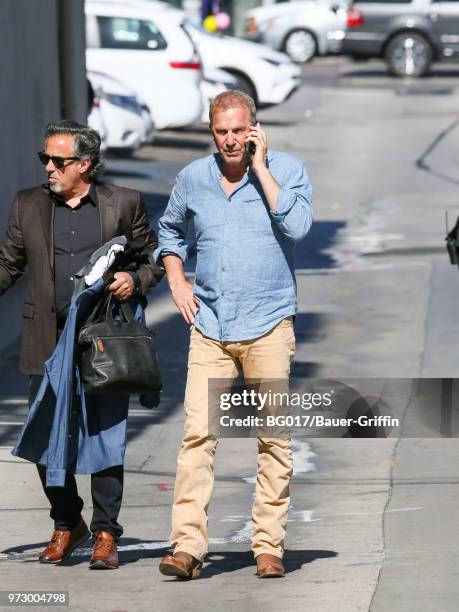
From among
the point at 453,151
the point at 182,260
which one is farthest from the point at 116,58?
the point at 182,260

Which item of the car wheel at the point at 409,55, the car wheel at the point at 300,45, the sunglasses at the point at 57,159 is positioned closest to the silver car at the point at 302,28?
the car wheel at the point at 300,45

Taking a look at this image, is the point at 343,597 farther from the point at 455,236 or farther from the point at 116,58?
the point at 116,58

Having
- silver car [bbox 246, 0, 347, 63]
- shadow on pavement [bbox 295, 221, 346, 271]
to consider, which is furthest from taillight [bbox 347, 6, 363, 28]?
shadow on pavement [bbox 295, 221, 346, 271]

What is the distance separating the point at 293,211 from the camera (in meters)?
6.27

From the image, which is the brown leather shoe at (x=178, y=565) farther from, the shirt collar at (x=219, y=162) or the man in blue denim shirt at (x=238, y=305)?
the shirt collar at (x=219, y=162)

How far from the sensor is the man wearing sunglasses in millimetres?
6594

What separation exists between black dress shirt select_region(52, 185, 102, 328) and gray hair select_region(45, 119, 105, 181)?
0.10 metres

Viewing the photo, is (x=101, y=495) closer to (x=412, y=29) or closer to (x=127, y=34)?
(x=127, y=34)

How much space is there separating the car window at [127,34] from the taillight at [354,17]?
10.0 metres

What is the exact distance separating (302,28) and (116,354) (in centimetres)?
3044

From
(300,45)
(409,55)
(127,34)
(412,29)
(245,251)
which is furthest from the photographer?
(300,45)

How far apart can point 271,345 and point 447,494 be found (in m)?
1.95

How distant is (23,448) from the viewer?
6578mm

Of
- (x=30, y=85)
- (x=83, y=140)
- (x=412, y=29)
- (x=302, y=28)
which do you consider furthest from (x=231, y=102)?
(x=302, y=28)
